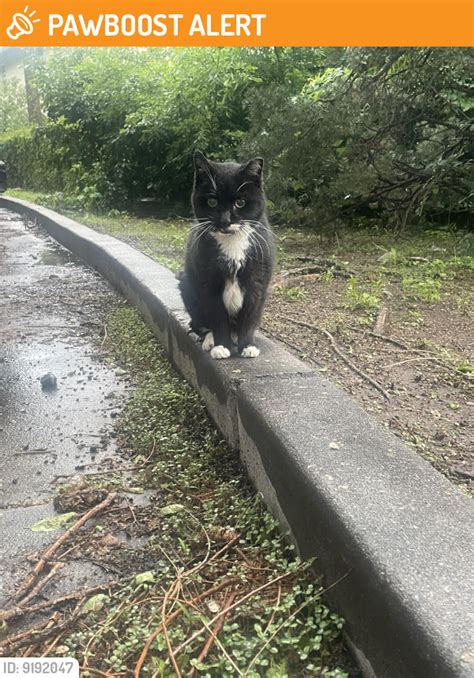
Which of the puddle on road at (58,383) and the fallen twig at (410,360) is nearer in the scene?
the puddle on road at (58,383)

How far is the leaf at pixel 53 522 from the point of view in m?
1.86

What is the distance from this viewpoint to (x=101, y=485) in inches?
82.3

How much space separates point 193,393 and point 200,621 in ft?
4.78

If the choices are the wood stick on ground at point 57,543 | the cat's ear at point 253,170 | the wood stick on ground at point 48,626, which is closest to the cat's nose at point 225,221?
the cat's ear at point 253,170

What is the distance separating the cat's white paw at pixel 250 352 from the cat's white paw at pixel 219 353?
7 centimetres

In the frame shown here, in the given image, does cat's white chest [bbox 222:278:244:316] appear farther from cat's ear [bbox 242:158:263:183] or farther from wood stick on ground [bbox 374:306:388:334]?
wood stick on ground [bbox 374:306:388:334]

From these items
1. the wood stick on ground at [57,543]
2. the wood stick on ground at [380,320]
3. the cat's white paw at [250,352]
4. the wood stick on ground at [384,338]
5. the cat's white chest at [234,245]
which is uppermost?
the cat's white chest at [234,245]

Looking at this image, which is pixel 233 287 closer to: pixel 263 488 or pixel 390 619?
pixel 263 488

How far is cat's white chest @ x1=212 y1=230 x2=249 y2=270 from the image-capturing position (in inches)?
104

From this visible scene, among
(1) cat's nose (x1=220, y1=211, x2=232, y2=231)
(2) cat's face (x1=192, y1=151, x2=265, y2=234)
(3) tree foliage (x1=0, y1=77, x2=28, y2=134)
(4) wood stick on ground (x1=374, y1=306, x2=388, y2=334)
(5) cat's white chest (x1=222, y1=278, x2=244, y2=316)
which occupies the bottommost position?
(4) wood stick on ground (x1=374, y1=306, x2=388, y2=334)

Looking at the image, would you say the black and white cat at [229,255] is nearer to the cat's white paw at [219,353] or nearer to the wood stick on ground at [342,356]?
the cat's white paw at [219,353]

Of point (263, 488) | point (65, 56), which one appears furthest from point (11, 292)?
point (65, 56)

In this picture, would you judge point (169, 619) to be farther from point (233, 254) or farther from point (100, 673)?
point (233, 254)

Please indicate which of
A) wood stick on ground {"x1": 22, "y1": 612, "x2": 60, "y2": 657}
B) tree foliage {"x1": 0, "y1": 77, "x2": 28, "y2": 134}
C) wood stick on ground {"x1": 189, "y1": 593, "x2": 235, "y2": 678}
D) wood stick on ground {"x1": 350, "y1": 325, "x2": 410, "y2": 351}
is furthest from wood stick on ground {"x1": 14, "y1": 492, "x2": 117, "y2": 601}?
tree foliage {"x1": 0, "y1": 77, "x2": 28, "y2": 134}
